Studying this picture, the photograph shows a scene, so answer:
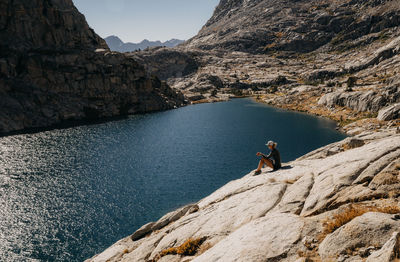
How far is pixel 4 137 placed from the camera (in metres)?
92.1

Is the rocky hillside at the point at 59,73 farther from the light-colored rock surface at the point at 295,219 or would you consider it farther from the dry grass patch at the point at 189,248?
the dry grass patch at the point at 189,248

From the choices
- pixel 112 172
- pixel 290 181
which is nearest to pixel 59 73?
pixel 112 172

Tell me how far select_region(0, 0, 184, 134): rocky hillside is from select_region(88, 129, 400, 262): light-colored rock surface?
113m

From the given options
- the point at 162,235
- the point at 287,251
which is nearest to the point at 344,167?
the point at 287,251

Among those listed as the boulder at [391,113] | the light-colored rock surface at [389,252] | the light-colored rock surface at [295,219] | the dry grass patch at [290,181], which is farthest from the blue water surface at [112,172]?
the light-colored rock surface at [389,252]

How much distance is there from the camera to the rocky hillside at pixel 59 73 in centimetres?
11619

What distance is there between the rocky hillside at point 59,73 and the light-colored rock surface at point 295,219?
113m

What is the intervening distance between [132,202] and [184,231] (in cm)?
2879

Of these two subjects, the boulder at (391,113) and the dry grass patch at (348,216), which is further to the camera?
the boulder at (391,113)

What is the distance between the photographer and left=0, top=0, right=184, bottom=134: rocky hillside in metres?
116

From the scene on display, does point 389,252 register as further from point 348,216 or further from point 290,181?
point 290,181

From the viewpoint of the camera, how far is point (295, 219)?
14148mm

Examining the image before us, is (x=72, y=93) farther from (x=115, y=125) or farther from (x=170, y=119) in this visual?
(x=170, y=119)

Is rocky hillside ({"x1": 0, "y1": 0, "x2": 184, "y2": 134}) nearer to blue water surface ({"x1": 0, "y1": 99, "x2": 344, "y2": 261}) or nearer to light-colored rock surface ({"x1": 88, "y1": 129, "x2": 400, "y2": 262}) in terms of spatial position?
blue water surface ({"x1": 0, "y1": 99, "x2": 344, "y2": 261})
